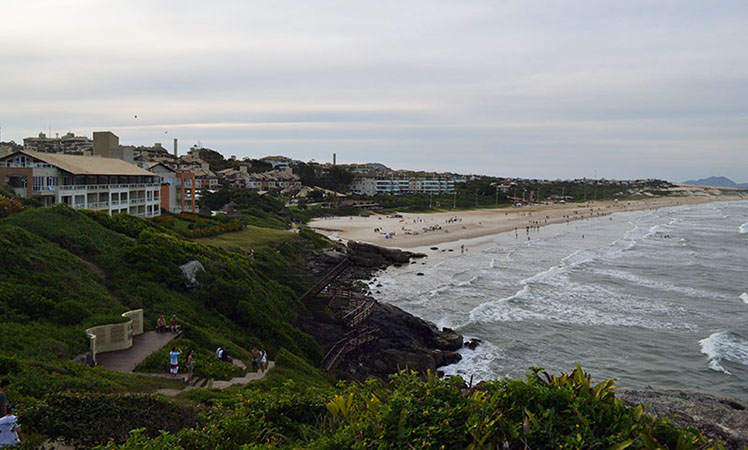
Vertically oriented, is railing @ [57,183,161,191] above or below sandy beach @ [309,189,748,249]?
above

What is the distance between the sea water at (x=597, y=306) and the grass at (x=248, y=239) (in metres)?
8.78

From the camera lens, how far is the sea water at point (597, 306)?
22.7m

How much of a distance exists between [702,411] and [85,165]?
38378 millimetres

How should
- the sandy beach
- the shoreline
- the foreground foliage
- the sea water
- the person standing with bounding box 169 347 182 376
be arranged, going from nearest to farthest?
the foreground foliage, the person standing with bounding box 169 347 182 376, the sea water, the shoreline, the sandy beach

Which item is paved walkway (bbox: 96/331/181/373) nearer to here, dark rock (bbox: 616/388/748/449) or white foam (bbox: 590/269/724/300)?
dark rock (bbox: 616/388/748/449)

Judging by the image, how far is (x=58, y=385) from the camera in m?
10.2

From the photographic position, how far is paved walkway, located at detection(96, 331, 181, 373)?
14087mm

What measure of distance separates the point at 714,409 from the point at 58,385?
14.5 meters

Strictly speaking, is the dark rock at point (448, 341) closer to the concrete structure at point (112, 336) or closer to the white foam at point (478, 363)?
the white foam at point (478, 363)

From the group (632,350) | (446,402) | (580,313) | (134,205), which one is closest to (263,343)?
(446,402)

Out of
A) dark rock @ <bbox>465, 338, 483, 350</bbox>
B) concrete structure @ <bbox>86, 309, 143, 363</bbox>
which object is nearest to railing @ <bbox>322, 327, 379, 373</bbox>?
dark rock @ <bbox>465, 338, 483, 350</bbox>

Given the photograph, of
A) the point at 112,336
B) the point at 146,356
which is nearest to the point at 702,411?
the point at 146,356

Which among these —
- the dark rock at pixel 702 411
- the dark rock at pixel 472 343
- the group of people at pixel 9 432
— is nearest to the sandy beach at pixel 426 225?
the dark rock at pixel 472 343

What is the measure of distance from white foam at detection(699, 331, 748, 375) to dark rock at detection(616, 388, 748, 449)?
35.5 ft
